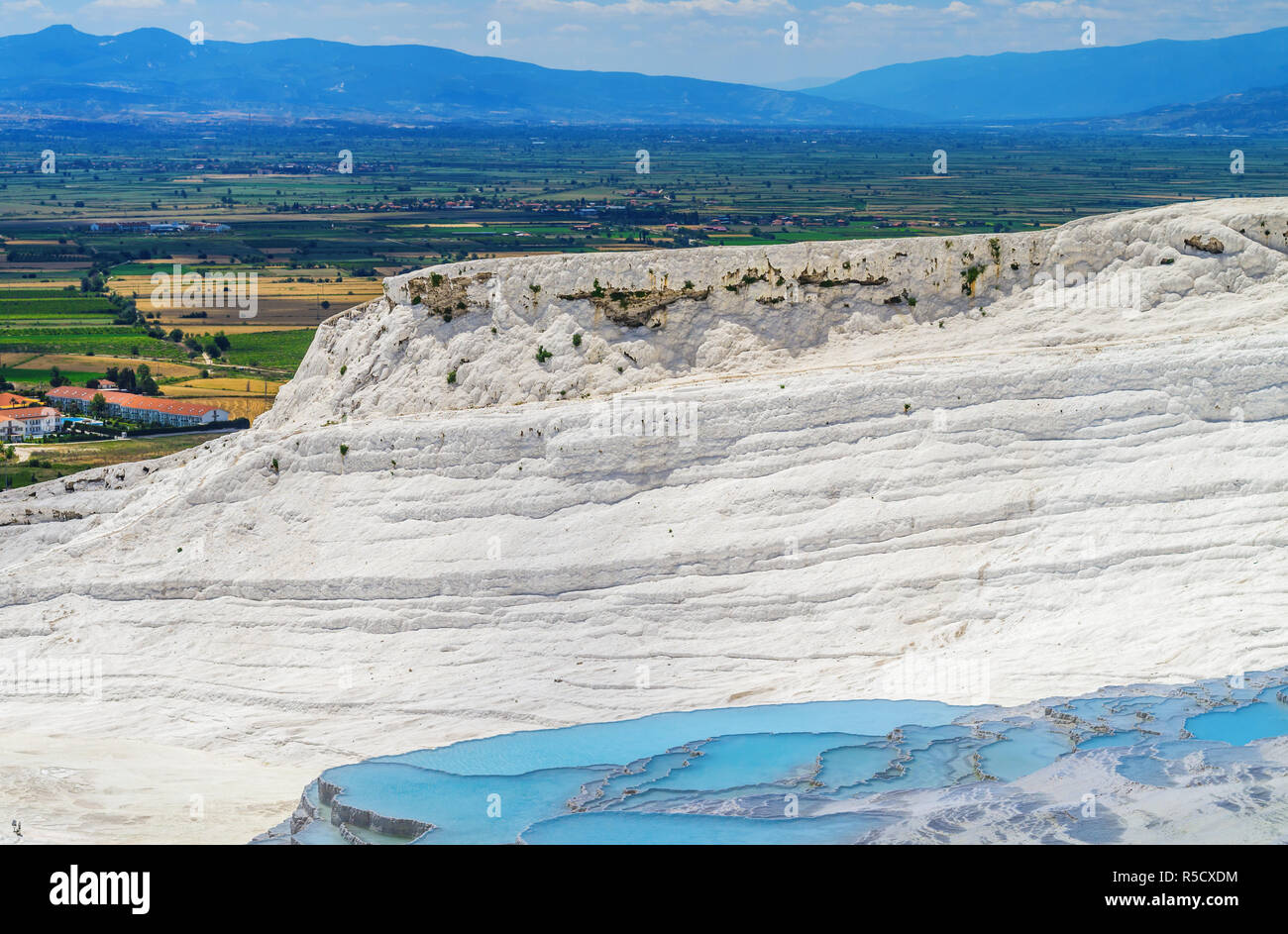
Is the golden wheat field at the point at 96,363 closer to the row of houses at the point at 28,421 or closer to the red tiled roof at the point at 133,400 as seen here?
the red tiled roof at the point at 133,400

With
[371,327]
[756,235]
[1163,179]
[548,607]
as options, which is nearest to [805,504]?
[548,607]

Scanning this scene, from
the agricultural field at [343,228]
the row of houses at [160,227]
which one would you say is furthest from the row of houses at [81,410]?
the row of houses at [160,227]

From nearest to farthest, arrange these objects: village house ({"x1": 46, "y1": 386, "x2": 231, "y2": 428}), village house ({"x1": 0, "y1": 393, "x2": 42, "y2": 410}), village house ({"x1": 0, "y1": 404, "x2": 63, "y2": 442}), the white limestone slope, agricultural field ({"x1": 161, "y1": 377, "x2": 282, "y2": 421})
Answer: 1. the white limestone slope
2. village house ({"x1": 0, "y1": 404, "x2": 63, "y2": 442})
3. village house ({"x1": 46, "y1": 386, "x2": 231, "y2": 428})
4. agricultural field ({"x1": 161, "y1": 377, "x2": 282, "y2": 421})
5. village house ({"x1": 0, "y1": 393, "x2": 42, "y2": 410})

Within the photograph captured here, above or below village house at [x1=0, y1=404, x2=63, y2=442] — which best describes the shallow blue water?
below

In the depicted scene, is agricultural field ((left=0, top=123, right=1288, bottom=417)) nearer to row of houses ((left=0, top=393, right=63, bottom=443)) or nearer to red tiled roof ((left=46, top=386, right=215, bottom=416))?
red tiled roof ((left=46, top=386, right=215, bottom=416))

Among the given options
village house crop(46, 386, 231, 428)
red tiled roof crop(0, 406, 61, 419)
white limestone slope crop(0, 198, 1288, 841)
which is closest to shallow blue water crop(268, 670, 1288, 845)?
white limestone slope crop(0, 198, 1288, 841)

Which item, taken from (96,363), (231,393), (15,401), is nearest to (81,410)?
(15,401)

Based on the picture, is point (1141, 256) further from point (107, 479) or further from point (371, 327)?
point (107, 479)
